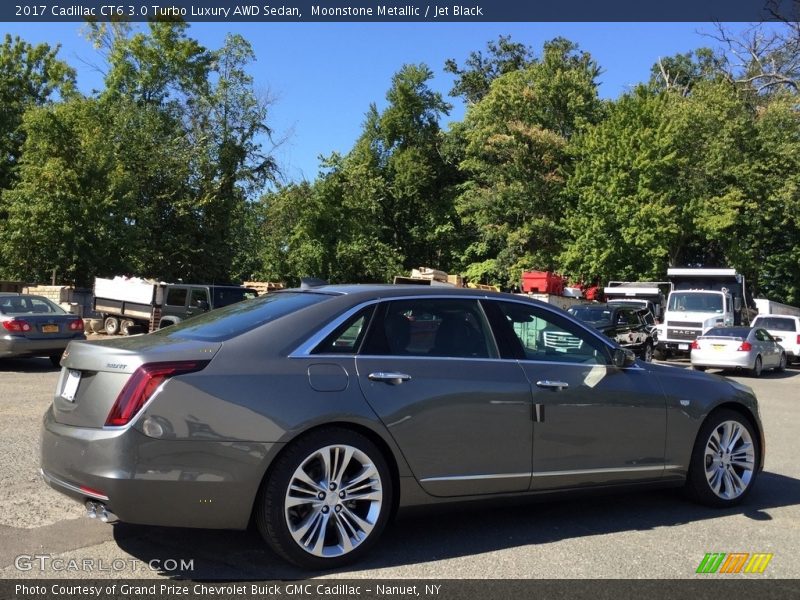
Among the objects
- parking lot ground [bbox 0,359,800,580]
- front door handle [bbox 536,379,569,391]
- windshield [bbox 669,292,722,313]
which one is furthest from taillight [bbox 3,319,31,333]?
windshield [bbox 669,292,722,313]

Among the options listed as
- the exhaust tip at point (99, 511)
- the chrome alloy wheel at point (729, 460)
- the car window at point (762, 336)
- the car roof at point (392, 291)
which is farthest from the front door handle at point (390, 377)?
the car window at point (762, 336)

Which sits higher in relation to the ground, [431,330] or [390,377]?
[431,330]

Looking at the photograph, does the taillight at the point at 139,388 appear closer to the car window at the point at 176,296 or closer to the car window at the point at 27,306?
the car window at the point at 27,306

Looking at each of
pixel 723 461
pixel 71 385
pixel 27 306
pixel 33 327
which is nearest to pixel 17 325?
pixel 33 327

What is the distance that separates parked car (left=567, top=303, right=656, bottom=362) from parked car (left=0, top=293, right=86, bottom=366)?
1288cm

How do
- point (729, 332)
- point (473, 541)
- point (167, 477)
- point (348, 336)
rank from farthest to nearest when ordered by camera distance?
point (729, 332)
point (473, 541)
point (348, 336)
point (167, 477)

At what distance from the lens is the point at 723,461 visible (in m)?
5.63

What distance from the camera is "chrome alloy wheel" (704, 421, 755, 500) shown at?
18.3ft

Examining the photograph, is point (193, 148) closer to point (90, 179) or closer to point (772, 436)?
point (90, 179)

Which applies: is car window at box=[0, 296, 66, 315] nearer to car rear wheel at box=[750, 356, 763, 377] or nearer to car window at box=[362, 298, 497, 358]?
car window at box=[362, 298, 497, 358]

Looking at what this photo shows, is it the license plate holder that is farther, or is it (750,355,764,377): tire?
(750,355,764,377): tire

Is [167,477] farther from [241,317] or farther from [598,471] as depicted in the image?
[598,471]

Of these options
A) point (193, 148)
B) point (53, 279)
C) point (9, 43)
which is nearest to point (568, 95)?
point (193, 148)

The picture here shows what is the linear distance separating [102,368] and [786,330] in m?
25.3
